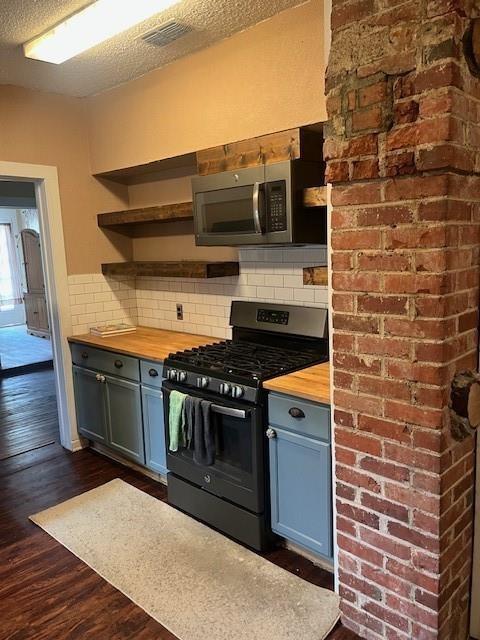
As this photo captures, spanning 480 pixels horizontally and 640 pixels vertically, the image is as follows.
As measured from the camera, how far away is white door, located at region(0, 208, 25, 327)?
9039mm

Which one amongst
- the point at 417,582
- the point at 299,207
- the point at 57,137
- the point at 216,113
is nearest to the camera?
the point at 417,582

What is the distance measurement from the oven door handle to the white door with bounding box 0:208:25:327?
7.75 m

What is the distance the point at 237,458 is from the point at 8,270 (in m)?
8.27

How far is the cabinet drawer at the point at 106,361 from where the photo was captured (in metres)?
3.15

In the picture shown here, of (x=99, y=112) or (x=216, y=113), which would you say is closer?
(x=216, y=113)

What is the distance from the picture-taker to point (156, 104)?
3.09 m

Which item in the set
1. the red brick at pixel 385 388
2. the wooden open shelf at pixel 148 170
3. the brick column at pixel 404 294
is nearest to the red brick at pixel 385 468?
the brick column at pixel 404 294

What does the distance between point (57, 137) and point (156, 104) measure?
2.87ft

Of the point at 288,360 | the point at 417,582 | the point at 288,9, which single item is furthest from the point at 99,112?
the point at 417,582

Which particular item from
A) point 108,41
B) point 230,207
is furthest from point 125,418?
point 108,41

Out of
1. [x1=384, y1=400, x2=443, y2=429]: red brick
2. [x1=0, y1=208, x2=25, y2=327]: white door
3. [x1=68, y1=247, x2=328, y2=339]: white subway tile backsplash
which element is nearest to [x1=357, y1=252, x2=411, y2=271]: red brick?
[x1=384, y1=400, x2=443, y2=429]: red brick

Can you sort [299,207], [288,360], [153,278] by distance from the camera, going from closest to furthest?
[299,207] < [288,360] < [153,278]

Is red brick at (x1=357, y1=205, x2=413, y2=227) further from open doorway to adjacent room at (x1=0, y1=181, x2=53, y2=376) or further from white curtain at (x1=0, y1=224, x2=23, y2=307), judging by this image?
white curtain at (x1=0, y1=224, x2=23, y2=307)

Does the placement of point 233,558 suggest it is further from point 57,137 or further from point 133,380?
point 57,137
